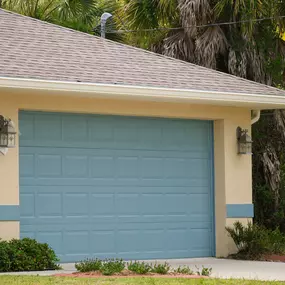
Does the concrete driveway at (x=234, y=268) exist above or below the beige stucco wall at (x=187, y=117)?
below

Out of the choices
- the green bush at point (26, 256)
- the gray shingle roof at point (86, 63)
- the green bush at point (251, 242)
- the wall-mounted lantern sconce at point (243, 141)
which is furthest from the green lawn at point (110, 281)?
the wall-mounted lantern sconce at point (243, 141)

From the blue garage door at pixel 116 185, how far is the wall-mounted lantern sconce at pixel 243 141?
0.59 metres

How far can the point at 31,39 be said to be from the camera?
1700cm

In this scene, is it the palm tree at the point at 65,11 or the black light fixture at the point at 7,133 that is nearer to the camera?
the black light fixture at the point at 7,133

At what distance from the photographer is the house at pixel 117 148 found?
50.4 ft

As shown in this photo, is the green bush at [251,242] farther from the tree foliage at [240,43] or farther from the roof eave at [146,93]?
the tree foliage at [240,43]

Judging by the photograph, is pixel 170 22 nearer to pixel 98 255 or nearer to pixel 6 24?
pixel 6 24

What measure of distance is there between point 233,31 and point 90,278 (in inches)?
430

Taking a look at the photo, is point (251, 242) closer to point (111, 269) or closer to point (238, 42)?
point (111, 269)

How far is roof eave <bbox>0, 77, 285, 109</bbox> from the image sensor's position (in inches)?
570

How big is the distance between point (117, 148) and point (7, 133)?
2415mm

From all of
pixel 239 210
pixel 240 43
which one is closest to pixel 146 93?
pixel 239 210

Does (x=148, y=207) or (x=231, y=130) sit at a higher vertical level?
(x=231, y=130)

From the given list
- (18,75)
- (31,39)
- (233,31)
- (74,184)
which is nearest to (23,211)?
(74,184)
